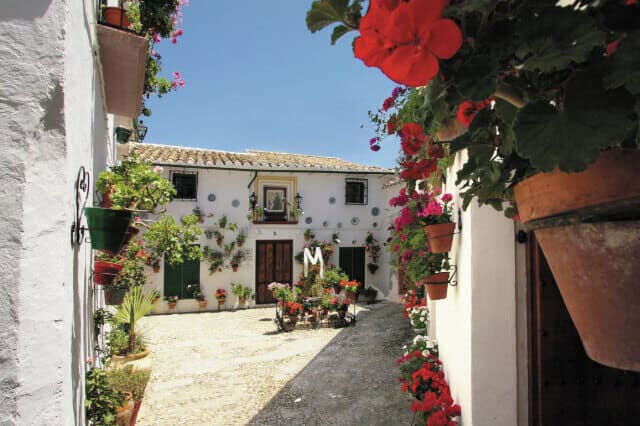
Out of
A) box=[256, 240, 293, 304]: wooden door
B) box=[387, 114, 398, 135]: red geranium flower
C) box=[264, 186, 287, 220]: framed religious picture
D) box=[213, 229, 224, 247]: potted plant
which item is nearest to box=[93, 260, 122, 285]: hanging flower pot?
box=[387, 114, 398, 135]: red geranium flower

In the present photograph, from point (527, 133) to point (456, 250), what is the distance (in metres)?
2.62

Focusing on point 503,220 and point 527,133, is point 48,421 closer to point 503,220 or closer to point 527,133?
point 527,133

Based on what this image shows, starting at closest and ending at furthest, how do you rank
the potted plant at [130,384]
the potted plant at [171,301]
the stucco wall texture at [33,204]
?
the stucco wall texture at [33,204] < the potted plant at [130,384] < the potted plant at [171,301]

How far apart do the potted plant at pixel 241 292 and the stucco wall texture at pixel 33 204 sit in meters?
11.4

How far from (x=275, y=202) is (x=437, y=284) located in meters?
10.9

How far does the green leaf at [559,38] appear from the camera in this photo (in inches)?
19.0

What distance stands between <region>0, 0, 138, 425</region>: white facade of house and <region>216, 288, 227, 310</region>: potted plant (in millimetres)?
11381

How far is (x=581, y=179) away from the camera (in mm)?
577

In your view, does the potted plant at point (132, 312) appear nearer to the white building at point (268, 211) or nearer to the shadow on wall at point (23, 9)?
the shadow on wall at point (23, 9)

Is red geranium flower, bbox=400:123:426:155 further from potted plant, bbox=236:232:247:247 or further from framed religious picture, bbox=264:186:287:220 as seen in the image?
framed religious picture, bbox=264:186:287:220

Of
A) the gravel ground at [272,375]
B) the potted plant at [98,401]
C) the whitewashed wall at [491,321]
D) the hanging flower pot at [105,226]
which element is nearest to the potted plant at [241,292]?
the gravel ground at [272,375]

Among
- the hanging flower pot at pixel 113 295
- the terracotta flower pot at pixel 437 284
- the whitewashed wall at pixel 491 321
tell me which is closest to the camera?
the whitewashed wall at pixel 491 321

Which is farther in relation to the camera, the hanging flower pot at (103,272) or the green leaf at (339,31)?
the hanging flower pot at (103,272)

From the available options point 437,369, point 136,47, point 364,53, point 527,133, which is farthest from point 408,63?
point 437,369
